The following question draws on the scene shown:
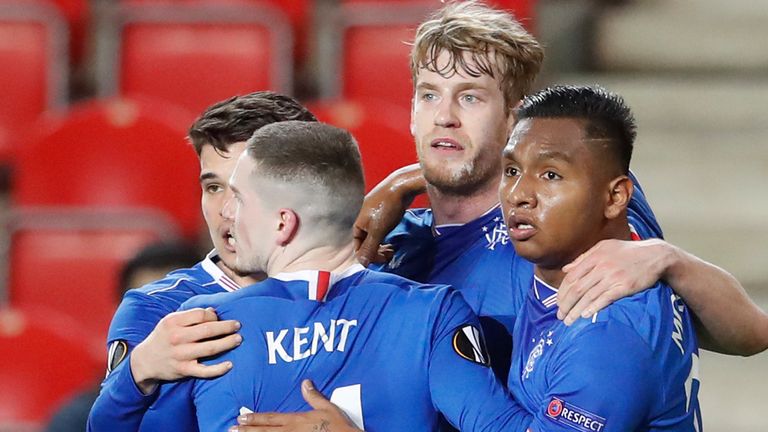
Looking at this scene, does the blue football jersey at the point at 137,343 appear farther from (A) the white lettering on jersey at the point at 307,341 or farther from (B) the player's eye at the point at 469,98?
(B) the player's eye at the point at 469,98

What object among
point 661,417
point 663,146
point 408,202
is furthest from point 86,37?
point 661,417

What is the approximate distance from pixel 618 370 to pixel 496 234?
2.72ft

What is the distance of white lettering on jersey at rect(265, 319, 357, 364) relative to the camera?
2545 mm

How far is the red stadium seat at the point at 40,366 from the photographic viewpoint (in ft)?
17.3

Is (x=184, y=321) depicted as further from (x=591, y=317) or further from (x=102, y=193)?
(x=102, y=193)

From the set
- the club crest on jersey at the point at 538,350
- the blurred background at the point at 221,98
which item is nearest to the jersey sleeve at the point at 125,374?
the club crest on jersey at the point at 538,350

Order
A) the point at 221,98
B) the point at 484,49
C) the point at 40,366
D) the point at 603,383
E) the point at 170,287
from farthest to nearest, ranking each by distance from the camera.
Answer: the point at 221,98 < the point at 40,366 < the point at 484,49 < the point at 170,287 < the point at 603,383

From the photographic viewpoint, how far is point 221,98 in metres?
6.07

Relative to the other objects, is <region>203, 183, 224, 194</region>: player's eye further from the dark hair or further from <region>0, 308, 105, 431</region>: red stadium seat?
<region>0, 308, 105, 431</region>: red stadium seat

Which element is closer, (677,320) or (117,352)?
(677,320)

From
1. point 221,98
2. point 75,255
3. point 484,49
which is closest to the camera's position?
point 484,49

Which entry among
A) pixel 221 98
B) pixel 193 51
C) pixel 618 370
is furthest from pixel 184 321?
pixel 193 51

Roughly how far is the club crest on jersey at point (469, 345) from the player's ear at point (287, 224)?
14.4 inches

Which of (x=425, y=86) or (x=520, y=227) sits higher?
(x=425, y=86)
